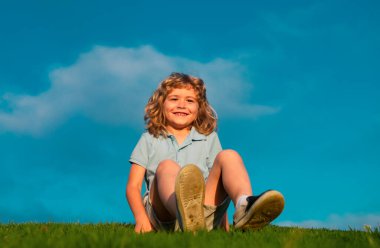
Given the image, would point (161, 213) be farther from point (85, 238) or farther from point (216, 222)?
point (85, 238)

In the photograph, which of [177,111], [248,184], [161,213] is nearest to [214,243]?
[248,184]

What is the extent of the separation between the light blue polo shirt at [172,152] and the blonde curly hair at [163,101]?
0.13 metres

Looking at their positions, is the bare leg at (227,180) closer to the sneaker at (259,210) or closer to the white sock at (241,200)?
the white sock at (241,200)

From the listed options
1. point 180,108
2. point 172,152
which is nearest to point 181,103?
point 180,108

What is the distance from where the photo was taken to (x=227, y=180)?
15.9ft

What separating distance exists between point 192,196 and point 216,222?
3.58 feet

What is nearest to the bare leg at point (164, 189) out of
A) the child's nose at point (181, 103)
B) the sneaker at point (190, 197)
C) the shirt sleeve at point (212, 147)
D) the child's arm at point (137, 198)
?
the child's arm at point (137, 198)

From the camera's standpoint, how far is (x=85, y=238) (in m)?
3.57

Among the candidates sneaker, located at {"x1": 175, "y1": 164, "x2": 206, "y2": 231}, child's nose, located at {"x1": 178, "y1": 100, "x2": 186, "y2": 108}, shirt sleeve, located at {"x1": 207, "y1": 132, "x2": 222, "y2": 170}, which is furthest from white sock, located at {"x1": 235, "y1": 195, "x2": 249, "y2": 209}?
child's nose, located at {"x1": 178, "y1": 100, "x2": 186, "y2": 108}

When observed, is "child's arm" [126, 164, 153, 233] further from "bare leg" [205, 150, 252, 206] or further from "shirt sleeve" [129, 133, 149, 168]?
"bare leg" [205, 150, 252, 206]

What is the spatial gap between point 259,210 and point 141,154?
2102mm

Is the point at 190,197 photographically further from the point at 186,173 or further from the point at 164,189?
the point at 164,189

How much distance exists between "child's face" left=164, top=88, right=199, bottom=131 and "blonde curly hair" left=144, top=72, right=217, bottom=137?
9cm

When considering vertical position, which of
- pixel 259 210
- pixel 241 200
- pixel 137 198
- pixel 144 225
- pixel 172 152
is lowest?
pixel 259 210
